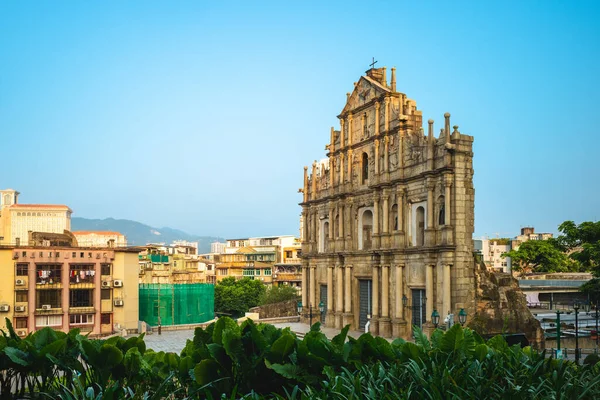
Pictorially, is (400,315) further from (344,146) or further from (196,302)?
(196,302)

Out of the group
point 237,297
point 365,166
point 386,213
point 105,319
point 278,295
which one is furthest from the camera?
point 237,297

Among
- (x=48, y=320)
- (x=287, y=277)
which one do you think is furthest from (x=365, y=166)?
(x=287, y=277)

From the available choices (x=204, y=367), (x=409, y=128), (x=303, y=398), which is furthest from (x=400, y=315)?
(x=303, y=398)

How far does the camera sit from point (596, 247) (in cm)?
3341

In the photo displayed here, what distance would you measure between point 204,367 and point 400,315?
2288 cm

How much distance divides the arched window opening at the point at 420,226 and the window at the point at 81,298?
25.9 metres

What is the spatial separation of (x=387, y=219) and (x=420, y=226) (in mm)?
Answer: 2642

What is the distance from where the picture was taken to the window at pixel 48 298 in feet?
151

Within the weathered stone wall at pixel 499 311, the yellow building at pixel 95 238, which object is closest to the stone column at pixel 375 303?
the weathered stone wall at pixel 499 311

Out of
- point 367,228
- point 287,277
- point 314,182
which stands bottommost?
point 287,277

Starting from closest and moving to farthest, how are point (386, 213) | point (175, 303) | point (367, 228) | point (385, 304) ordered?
point (385, 304) < point (386, 213) < point (367, 228) < point (175, 303)

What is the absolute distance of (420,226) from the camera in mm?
34812

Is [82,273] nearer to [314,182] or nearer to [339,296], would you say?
[314,182]

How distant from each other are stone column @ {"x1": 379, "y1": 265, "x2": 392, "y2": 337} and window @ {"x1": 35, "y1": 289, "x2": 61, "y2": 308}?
24408 millimetres
